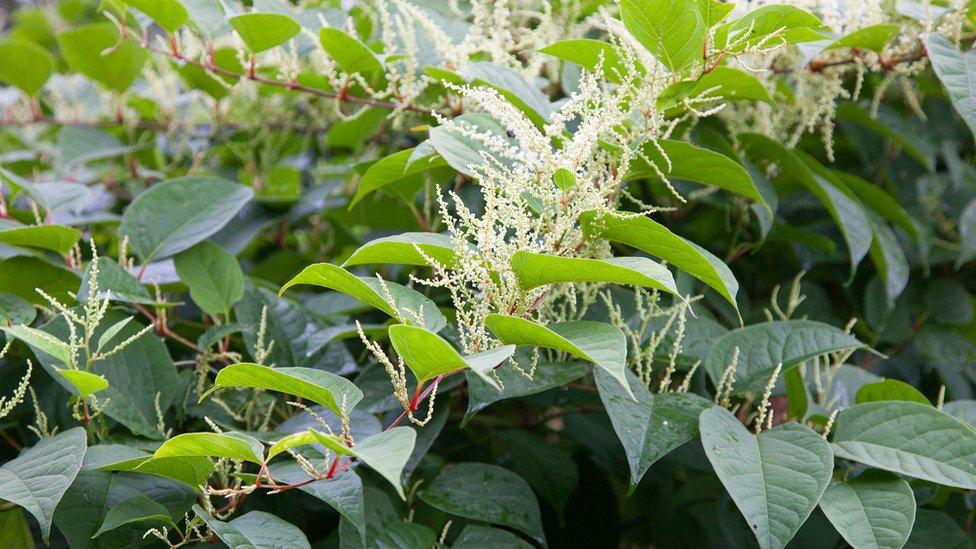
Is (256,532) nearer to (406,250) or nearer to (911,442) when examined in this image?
(406,250)

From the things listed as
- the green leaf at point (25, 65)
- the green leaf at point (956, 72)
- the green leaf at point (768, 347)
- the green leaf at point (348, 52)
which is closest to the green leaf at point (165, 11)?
the green leaf at point (348, 52)

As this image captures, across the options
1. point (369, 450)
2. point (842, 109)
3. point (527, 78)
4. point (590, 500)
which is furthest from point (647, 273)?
point (842, 109)

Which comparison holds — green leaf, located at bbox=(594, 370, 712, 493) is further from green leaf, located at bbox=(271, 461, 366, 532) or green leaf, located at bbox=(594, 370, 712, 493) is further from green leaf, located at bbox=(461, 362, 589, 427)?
green leaf, located at bbox=(271, 461, 366, 532)

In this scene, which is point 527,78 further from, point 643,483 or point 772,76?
point 643,483

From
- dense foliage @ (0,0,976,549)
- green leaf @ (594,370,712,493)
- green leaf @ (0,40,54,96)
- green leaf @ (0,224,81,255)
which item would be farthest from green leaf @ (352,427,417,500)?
green leaf @ (0,40,54,96)

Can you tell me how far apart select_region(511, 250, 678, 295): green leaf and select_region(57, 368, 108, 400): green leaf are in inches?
14.8

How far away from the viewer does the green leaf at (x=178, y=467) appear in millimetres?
758

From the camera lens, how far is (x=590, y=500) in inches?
47.9

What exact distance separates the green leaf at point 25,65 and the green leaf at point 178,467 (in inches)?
36.2

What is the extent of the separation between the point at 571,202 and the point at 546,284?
82mm

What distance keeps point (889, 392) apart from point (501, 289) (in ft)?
1.56

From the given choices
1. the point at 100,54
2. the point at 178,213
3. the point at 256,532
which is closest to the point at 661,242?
the point at 256,532

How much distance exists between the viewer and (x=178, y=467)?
0.77m

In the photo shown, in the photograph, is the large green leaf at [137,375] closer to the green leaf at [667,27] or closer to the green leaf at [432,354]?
the green leaf at [432,354]
